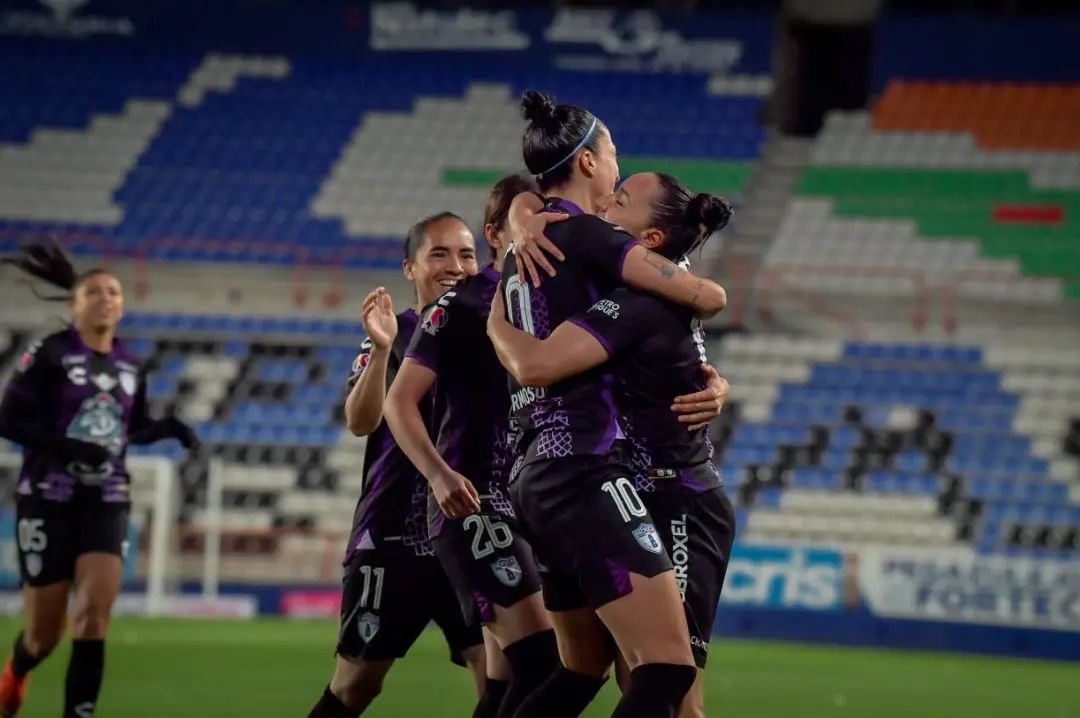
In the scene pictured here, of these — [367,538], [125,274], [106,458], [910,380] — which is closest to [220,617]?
[125,274]

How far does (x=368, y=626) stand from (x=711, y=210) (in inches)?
85.6

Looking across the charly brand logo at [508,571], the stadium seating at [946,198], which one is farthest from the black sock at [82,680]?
the stadium seating at [946,198]

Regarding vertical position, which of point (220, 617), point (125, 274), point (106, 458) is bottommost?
point (220, 617)

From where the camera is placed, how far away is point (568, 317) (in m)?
5.32

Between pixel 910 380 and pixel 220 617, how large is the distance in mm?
9464

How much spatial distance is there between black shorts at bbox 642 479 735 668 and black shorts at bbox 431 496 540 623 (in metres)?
0.57

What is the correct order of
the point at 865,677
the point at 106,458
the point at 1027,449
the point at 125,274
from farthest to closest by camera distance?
the point at 125,274, the point at 1027,449, the point at 865,677, the point at 106,458

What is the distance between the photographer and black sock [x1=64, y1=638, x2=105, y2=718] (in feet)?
25.7

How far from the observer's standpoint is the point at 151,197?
27.2 metres

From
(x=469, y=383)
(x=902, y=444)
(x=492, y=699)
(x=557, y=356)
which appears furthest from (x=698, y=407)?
(x=902, y=444)

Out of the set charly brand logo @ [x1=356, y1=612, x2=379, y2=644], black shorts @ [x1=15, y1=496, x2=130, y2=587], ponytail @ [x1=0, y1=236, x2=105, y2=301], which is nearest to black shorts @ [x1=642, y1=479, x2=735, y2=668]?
charly brand logo @ [x1=356, y1=612, x2=379, y2=644]

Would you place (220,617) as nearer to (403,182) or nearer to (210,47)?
(403,182)

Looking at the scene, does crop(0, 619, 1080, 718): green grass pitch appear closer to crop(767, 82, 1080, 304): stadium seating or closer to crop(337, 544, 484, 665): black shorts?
crop(337, 544, 484, 665): black shorts

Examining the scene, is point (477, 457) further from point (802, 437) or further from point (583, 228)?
point (802, 437)
